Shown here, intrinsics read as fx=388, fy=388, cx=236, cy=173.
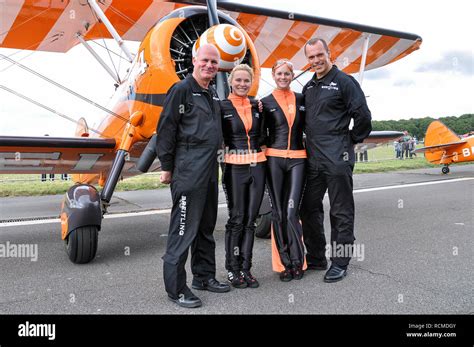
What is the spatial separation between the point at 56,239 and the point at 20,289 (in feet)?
6.61

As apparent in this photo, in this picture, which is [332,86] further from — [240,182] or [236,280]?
[236,280]

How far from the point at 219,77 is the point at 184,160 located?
1540mm

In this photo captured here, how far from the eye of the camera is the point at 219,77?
4102mm

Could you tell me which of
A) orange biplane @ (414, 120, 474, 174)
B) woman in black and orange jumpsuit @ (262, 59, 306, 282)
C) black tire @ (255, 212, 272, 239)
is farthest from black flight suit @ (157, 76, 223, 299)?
orange biplane @ (414, 120, 474, 174)

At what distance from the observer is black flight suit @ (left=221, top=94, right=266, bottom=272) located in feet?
10.5

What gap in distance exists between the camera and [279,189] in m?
3.41

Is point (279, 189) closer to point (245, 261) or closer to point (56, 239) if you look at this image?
point (245, 261)

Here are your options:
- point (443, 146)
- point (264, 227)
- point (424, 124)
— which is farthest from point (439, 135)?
point (424, 124)

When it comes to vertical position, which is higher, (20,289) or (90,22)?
(90,22)

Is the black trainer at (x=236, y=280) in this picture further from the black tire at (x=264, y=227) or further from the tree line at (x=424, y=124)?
the tree line at (x=424, y=124)

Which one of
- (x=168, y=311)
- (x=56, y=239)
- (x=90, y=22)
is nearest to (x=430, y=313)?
(x=168, y=311)

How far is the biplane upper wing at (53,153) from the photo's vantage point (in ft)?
15.8

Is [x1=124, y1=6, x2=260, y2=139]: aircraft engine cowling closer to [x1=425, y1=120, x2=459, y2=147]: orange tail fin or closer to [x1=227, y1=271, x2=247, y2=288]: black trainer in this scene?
[x1=227, y1=271, x2=247, y2=288]: black trainer

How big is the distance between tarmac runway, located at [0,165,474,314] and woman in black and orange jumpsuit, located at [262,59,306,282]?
311 mm
